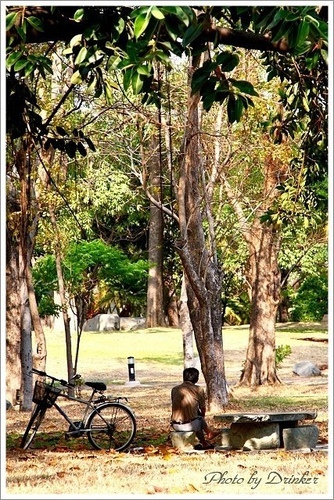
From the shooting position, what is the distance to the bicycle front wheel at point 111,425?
11891mm

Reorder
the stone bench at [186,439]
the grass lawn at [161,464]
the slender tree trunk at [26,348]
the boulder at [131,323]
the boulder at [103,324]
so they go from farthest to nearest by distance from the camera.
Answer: the boulder at [131,323] → the boulder at [103,324] → the slender tree trunk at [26,348] → the stone bench at [186,439] → the grass lawn at [161,464]

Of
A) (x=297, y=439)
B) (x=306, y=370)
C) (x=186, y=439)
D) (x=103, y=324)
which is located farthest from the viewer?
(x=103, y=324)

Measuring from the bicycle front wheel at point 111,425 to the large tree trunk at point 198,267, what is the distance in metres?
3.95

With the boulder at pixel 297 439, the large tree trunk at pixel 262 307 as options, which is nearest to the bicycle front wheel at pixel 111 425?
the boulder at pixel 297 439

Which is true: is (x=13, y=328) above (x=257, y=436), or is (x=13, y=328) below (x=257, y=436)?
above

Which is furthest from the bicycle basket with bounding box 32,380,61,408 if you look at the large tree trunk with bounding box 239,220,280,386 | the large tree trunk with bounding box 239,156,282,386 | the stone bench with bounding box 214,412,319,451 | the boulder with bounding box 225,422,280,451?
the large tree trunk with bounding box 239,220,280,386

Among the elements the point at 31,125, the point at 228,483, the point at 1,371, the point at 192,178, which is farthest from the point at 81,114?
the point at 1,371

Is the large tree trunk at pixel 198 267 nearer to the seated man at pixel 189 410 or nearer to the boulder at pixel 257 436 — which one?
the seated man at pixel 189 410

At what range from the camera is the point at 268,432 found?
1153 centimetres

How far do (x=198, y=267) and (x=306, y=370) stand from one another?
11271mm

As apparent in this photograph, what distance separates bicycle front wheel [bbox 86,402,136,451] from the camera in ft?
39.0

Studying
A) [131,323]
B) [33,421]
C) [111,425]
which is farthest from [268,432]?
[131,323]

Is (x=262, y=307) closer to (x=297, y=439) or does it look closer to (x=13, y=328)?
(x=13, y=328)

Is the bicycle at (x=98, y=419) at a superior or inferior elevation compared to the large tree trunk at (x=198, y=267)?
inferior
